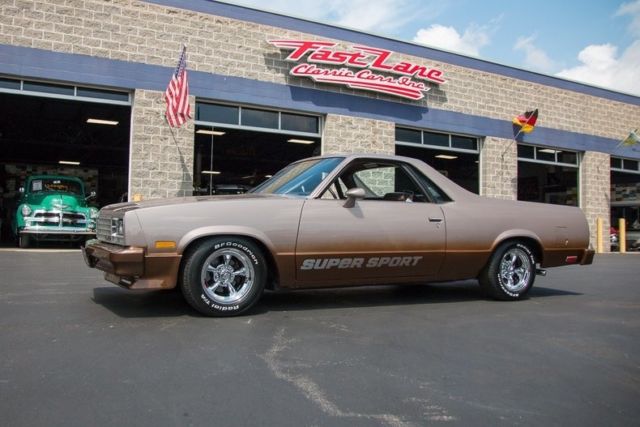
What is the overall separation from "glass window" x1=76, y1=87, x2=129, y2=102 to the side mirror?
9.10 m

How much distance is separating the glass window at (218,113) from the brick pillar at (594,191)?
1369 centimetres

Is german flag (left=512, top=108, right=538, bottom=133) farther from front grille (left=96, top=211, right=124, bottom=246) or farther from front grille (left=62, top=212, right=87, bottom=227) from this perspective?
front grille (left=96, top=211, right=124, bottom=246)

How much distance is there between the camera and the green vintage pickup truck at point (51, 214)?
12977mm

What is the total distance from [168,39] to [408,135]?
744 cm

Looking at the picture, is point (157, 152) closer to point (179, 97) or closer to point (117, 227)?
point (179, 97)

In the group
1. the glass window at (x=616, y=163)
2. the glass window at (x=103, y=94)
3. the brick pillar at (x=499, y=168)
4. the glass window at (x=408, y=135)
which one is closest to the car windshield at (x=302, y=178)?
the glass window at (x=103, y=94)

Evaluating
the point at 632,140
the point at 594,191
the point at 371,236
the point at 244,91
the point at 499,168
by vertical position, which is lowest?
the point at 371,236

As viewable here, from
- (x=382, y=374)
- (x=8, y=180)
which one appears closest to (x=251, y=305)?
(x=382, y=374)

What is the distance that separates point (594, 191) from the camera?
20641 millimetres

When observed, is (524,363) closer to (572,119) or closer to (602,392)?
(602,392)

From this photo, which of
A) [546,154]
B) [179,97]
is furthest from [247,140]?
[546,154]

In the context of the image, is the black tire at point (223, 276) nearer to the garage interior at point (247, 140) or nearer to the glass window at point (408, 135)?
the garage interior at point (247, 140)

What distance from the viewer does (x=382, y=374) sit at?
342 cm

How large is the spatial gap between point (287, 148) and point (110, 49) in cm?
854
